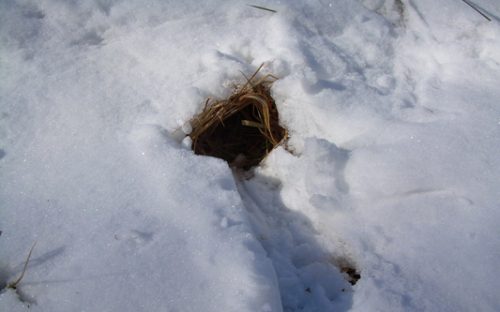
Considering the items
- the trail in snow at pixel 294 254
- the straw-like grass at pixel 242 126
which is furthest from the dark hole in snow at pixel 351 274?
the straw-like grass at pixel 242 126

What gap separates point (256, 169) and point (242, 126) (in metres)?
0.23

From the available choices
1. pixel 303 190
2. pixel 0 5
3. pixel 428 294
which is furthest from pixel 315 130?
pixel 0 5

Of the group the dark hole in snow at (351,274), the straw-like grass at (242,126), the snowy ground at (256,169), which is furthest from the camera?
the straw-like grass at (242,126)

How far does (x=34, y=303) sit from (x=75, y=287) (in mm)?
125

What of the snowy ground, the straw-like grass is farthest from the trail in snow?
the straw-like grass

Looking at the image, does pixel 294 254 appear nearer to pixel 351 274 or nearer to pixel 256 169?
pixel 351 274

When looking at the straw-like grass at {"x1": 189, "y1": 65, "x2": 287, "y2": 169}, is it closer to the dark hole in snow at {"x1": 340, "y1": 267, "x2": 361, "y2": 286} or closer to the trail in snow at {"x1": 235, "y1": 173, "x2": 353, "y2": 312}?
the trail in snow at {"x1": 235, "y1": 173, "x2": 353, "y2": 312}

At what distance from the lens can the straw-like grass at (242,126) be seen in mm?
1635

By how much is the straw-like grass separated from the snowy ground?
0.06 meters

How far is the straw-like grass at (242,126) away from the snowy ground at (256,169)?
60 mm

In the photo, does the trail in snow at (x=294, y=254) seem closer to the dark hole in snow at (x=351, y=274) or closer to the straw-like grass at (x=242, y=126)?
the dark hole in snow at (x=351, y=274)

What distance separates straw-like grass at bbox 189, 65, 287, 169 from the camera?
163 cm

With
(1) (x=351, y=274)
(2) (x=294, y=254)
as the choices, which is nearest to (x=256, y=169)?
(2) (x=294, y=254)

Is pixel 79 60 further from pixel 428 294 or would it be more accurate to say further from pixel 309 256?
pixel 428 294
